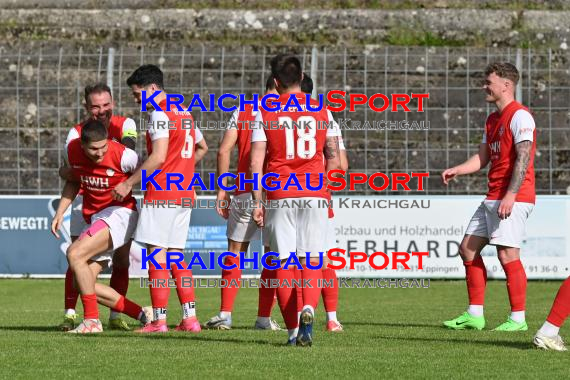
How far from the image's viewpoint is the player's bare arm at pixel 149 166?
30.3ft

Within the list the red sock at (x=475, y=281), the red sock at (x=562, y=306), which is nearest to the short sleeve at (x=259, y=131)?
the red sock at (x=562, y=306)

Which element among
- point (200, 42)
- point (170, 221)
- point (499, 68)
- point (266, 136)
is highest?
point (200, 42)

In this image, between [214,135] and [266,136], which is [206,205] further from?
[266,136]

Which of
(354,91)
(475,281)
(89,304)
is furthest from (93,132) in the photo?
(354,91)

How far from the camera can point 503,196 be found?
1016cm

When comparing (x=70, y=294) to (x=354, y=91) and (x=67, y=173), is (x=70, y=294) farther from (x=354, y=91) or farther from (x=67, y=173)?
(x=354, y=91)

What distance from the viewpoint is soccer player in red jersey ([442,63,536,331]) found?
1000 centimetres

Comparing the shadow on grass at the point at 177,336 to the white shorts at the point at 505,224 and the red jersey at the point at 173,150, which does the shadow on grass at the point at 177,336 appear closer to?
the red jersey at the point at 173,150

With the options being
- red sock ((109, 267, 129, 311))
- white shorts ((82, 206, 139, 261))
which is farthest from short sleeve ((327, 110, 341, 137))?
red sock ((109, 267, 129, 311))

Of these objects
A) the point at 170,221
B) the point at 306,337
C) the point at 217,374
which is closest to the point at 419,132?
the point at 170,221

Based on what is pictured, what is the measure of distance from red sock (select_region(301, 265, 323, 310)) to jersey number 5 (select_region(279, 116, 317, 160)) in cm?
78

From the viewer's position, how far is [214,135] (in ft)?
64.4

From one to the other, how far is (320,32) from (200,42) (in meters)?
2.17

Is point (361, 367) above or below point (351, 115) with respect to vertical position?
below
